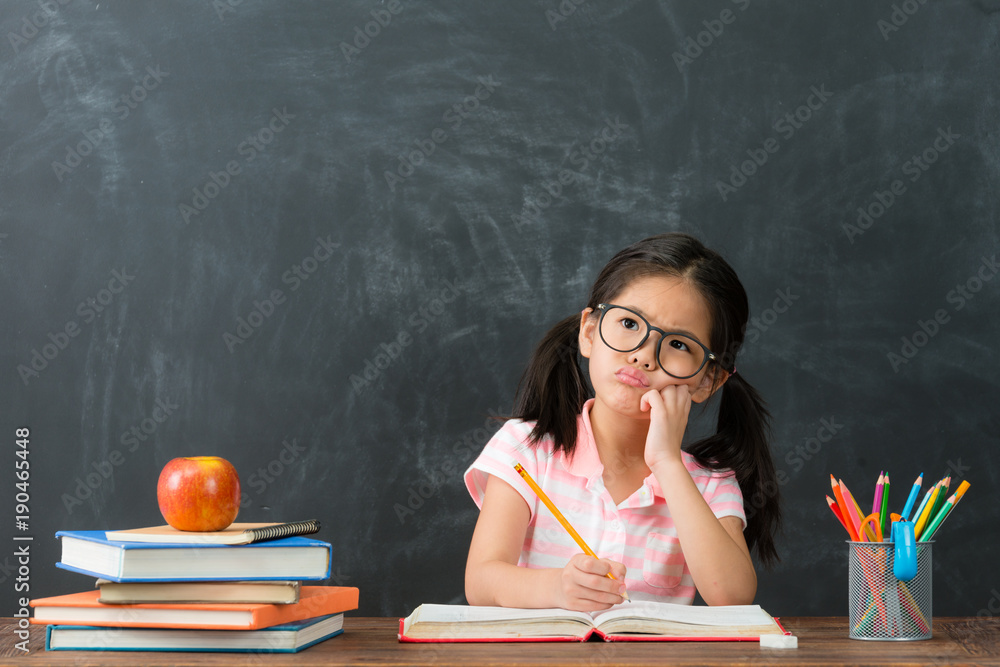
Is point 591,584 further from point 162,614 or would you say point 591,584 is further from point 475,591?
point 162,614

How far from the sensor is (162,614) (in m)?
0.93

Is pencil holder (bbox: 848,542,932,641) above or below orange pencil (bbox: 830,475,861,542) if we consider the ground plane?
below

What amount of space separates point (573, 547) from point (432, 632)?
19.0 inches

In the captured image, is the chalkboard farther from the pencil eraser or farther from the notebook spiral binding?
the pencil eraser

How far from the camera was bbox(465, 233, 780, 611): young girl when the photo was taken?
1.26 metres

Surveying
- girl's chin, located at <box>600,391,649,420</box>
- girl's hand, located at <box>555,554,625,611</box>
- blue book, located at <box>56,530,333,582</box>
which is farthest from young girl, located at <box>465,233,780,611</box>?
blue book, located at <box>56,530,333,582</box>

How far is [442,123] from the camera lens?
1924mm

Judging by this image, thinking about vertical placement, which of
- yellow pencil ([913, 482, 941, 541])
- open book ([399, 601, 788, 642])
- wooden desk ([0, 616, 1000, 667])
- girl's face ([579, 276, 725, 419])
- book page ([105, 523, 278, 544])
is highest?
girl's face ([579, 276, 725, 419])

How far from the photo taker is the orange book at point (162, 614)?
921 millimetres

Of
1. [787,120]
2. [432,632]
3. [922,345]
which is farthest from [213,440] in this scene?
[922,345]

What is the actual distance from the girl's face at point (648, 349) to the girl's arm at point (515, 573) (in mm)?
228

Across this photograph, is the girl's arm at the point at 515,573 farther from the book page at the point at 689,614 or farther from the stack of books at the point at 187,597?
the stack of books at the point at 187,597

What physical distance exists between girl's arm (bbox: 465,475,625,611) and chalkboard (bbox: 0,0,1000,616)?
1.76 feet

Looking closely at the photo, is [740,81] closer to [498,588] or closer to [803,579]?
[803,579]
